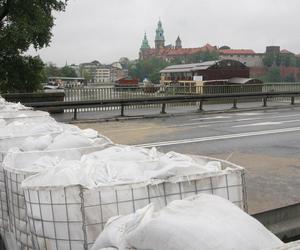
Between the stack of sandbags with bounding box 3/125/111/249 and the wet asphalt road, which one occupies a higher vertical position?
the stack of sandbags with bounding box 3/125/111/249

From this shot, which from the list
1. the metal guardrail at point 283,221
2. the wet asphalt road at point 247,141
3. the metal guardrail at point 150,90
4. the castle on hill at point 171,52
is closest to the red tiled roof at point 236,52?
the castle on hill at point 171,52

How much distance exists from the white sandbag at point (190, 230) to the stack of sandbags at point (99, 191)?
51 cm

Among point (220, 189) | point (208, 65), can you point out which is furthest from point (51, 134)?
point (208, 65)

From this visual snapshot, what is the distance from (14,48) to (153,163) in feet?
74.9

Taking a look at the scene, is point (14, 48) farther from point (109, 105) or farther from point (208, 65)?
point (208, 65)

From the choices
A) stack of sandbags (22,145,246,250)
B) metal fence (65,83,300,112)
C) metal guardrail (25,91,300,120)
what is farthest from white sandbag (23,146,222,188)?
metal fence (65,83,300,112)

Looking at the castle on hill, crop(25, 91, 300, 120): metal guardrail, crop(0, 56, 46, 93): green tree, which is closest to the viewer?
crop(25, 91, 300, 120): metal guardrail

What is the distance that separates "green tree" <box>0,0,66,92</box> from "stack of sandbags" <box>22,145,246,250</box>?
68.3ft

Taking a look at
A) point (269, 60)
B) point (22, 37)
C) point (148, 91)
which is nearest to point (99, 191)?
point (22, 37)

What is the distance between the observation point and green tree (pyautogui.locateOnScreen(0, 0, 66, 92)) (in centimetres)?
2361

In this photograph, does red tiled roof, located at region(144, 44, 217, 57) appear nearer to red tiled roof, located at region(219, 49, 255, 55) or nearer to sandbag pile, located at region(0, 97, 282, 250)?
red tiled roof, located at region(219, 49, 255, 55)

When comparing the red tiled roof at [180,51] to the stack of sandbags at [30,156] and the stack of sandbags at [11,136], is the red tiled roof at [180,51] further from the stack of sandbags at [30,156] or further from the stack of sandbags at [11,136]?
the stack of sandbags at [30,156]

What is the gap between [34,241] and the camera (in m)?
3.67

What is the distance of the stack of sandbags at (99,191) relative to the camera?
3.39 meters
